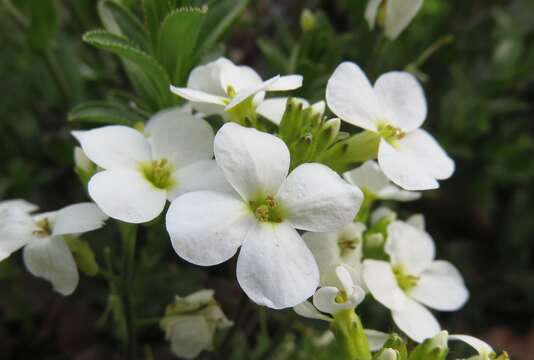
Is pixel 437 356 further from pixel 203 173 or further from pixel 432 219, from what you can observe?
pixel 432 219

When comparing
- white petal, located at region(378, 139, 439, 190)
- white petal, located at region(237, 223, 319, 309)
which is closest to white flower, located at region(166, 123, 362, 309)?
white petal, located at region(237, 223, 319, 309)

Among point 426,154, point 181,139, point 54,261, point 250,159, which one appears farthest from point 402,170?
point 54,261

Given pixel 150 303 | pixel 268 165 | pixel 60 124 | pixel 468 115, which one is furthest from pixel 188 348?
pixel 468 115

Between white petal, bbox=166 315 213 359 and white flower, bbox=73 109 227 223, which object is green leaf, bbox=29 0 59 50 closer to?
white flower, bbox=73 109 227 223

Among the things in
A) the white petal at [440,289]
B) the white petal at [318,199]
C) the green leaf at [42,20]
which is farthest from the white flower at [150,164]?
the green leaf at [42,20]

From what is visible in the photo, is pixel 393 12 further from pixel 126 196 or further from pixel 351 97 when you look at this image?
pixel 126 196
